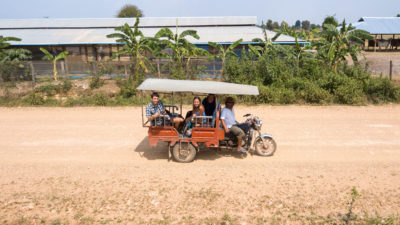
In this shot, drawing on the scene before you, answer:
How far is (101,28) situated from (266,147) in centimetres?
2353

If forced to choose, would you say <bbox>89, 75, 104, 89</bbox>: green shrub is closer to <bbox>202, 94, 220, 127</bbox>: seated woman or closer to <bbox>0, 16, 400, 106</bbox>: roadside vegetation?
<bbox>0, 16, 400, 106</bbox>: roadside vegetation

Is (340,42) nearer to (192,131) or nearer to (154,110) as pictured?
(192,131)

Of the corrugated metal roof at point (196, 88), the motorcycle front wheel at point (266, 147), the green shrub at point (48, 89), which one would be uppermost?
the corrugated metal roof at point (196, 88)

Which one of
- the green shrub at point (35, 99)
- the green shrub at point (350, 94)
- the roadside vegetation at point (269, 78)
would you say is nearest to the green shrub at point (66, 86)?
the roadside vegetation at point (269, 78)

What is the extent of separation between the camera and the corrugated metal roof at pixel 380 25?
1292 inches

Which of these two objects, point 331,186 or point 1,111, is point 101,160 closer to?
point 331,186

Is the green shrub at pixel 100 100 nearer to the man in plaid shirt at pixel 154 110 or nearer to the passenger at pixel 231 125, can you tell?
the man in plaid shirt at pixel 154 110

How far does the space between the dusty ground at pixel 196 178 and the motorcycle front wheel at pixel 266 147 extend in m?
0.20

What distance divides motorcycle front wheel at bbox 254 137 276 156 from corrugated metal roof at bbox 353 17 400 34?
30.0 metres

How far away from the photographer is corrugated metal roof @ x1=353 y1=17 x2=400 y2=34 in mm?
32812

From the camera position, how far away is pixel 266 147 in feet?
26.2

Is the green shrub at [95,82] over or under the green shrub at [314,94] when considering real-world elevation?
over

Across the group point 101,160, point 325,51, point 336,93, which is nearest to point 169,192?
point 101,160

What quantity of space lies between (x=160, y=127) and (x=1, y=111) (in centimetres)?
951
